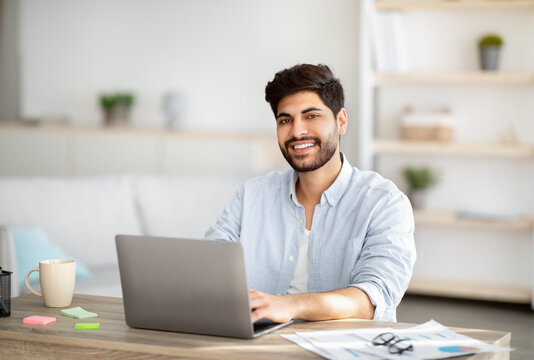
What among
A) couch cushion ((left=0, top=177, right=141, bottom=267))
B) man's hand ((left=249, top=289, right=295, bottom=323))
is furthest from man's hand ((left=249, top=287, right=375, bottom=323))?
couch cushion ((left=0, top=177, right=141, bottom=267))

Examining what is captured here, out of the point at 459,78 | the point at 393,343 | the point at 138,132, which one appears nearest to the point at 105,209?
the point at 138,132

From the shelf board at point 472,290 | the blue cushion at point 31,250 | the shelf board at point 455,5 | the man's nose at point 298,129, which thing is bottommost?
the shelf board at point 472,290

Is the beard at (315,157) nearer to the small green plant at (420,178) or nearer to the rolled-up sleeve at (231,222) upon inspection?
the rolled-up sleeve at (231,222)

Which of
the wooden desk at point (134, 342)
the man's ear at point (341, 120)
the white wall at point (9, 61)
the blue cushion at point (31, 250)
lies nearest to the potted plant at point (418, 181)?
the blue cushion at point (31, 250)

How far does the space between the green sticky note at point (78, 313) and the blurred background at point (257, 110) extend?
1.92 m

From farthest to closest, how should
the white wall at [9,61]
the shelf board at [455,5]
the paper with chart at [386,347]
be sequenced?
the white wall at [9,61]
the shelf board at [455,5]
the paper with chart at [386,347]

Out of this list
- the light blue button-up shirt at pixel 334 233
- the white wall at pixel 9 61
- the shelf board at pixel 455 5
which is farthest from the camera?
the white wall at pixel 9 61

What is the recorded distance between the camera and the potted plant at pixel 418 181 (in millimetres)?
4758

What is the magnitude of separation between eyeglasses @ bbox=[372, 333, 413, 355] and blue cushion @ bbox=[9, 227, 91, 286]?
2.08 m

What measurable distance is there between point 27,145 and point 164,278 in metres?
4.56

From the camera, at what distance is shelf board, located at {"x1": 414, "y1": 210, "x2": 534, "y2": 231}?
454 centimetres

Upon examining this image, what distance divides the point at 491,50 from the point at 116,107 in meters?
2.78

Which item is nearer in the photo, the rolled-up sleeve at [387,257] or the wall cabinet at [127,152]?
the rolled-up sleeve at [387,257]

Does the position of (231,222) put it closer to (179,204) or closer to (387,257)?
(387,257)
